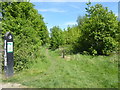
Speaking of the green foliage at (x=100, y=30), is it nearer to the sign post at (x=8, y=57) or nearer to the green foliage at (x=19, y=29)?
the green foliage at (x=19, y=29)

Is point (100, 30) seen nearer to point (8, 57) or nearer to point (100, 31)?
point (100, 31)

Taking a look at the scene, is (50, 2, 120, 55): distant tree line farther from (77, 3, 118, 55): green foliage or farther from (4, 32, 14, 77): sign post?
(4, 32, 14, 77): sign post

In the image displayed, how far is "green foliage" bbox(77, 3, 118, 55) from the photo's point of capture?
10.3 meters

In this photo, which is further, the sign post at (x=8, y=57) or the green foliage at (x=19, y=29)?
the green foliage at (x=19, y=29)

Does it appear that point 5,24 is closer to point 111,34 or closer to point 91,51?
point 91,51

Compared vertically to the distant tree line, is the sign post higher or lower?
lower

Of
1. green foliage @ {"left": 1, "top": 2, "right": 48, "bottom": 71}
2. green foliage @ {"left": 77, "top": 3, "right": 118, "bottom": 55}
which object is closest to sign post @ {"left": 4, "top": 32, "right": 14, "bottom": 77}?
green foliage @ {"left": 1, "top": 2, "right": 48, "bottom": 71}

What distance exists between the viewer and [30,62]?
788cm

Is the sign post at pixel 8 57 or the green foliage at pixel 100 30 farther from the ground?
the green foliage at pixel 100 30

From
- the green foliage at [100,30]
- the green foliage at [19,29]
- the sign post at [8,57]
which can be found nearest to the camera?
the sign post at [8,57]

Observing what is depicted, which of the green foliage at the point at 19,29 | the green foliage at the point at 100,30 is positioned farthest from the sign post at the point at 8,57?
the green foliage at the point at 100,30

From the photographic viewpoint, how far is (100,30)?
34.8 feet

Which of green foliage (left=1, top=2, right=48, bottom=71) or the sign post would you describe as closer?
the sign post

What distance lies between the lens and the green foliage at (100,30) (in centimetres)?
1033
